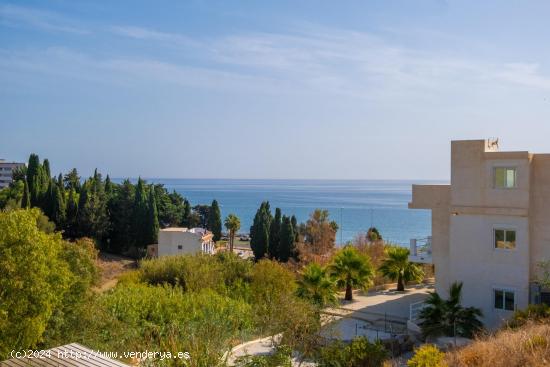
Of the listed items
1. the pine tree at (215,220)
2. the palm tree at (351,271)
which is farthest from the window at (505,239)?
the pine tree at (215,220)

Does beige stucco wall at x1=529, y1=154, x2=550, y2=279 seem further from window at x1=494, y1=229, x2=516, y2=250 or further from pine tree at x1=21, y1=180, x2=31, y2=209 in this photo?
pine tree at x1=21, y1=180, x2=31, y2=209

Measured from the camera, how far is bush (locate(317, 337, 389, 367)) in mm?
13086

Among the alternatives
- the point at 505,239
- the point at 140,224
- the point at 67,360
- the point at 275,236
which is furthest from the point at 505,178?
the point at 140,224

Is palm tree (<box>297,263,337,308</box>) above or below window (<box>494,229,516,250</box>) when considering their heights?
below

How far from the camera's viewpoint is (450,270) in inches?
776

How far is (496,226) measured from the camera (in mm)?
18672

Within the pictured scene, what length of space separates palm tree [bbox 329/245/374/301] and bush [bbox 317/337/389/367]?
31.8 ft

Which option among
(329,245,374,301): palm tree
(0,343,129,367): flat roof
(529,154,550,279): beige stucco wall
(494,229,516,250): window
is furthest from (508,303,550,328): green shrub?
(0,343,129,367): flat roof

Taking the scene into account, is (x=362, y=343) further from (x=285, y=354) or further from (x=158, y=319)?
(x=158, y=319)

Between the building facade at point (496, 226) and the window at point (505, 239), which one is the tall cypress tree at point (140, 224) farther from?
the window at point (505, 239)

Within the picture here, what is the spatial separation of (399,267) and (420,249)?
3573mm

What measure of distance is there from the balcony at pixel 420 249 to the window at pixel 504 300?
10.4 ft

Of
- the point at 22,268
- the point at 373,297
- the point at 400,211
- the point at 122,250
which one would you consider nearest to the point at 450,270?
the point at 373,297

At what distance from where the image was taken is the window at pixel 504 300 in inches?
720
